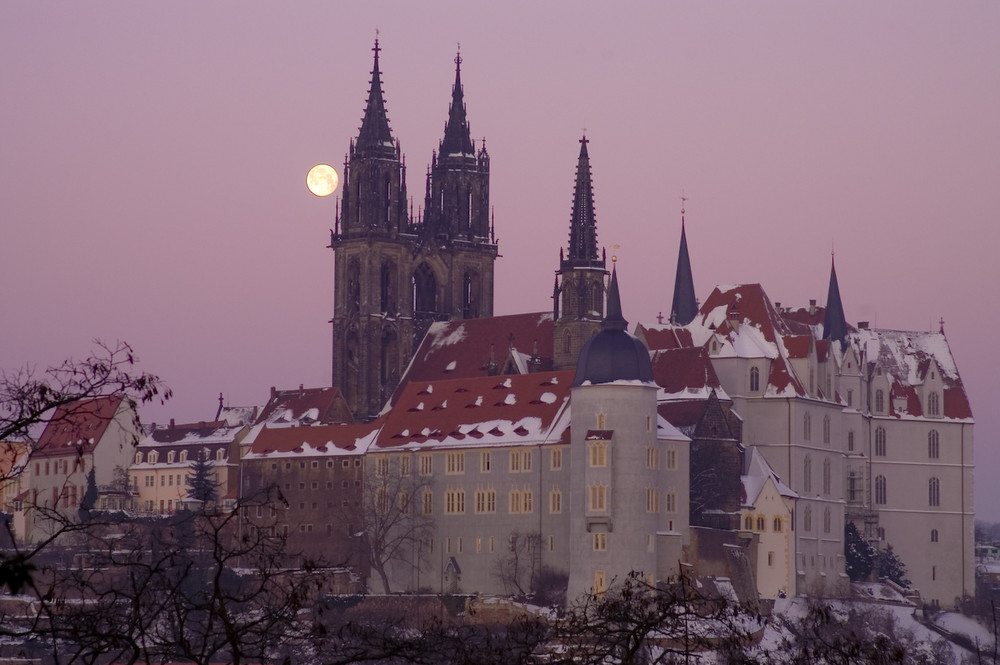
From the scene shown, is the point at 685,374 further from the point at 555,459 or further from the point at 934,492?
the point at 934,492

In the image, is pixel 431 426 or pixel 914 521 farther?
pixel 914 521

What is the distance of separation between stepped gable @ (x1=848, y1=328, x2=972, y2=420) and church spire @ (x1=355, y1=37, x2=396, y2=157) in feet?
90.4

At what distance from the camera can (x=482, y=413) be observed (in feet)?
373

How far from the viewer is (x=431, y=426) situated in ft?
376

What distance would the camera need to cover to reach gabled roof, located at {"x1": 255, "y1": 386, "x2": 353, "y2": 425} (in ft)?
406

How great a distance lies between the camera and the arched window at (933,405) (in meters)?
126

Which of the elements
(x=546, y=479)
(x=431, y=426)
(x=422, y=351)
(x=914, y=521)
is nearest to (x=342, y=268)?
(x=422, y=351)

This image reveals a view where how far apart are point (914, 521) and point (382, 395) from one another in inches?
1167

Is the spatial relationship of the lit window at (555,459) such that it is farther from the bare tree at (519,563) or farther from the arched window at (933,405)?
the arched window at (933,405)

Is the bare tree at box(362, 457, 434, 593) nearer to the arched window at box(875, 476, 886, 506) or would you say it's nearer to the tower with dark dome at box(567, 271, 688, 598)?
the tower with dark dome at box(567, 271, 688, 598)

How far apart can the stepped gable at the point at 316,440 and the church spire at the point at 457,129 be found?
20.0 meters


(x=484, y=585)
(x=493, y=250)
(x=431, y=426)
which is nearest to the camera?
(x=484, y=585)

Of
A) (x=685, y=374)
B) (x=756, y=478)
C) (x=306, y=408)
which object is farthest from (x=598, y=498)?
(x=306, y=408)

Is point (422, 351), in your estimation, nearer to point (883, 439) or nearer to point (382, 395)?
point (382, 395)
